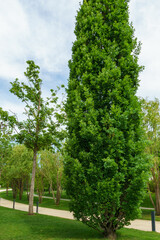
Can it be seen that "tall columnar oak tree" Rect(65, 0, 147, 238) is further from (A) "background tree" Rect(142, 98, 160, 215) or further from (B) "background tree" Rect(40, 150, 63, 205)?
(B) "background tree" Rect(40, 150, 63, 205)

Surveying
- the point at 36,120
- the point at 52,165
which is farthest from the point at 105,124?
the point at 52,165

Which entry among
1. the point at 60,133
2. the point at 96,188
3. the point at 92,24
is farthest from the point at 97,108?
the point at 60,133

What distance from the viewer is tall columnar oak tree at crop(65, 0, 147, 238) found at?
650 cm

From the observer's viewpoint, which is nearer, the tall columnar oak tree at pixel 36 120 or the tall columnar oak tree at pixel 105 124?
the tall columnar oak tree at pixel 105 124

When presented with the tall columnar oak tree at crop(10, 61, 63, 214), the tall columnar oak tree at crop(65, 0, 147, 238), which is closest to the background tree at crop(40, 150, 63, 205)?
the tall columnar oak tree at crop(10, 61, 63, 214)

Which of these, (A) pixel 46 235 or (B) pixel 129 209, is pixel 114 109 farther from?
(A) pixel 46 235

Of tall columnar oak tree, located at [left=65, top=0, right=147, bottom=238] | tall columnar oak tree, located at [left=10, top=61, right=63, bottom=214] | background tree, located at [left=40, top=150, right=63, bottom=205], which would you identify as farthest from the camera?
background tree, located at [left=40, top=150, right=63, bottom=205]

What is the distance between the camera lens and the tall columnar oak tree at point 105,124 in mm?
6496

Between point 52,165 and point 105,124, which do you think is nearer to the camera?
point 105,124

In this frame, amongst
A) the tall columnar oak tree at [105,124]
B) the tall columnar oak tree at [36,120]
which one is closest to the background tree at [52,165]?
the tall columnar oak tree at [36,120]

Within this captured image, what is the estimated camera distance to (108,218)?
22.5 ft

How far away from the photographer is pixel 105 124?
688cm

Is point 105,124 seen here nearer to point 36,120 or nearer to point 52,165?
point 36,120

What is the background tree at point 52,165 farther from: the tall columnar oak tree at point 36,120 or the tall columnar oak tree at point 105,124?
the tall columnar oak tree at point 105,124
